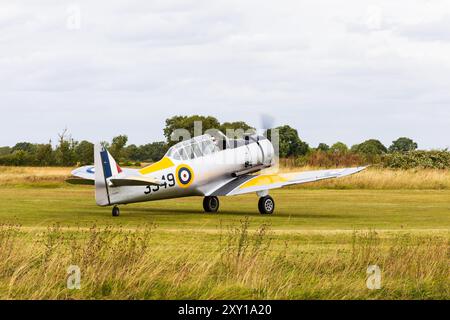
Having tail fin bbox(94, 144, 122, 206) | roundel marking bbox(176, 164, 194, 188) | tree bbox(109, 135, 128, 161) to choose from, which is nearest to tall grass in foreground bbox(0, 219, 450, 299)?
tail fin bbox(94, 144, 122, 206)

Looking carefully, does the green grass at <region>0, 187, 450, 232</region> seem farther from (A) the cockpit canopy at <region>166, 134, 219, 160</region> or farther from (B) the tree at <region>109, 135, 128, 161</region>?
(B) the tree at <region>109, 135, 128, 161</region>

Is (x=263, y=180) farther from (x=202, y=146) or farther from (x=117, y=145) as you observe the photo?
(x=117, y=145)

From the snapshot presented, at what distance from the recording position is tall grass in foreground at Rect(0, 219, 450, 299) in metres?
12.8

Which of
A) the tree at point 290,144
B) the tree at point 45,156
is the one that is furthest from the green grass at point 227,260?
the tree at point 290,144

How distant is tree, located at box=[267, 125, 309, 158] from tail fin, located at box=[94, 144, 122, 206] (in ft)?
193

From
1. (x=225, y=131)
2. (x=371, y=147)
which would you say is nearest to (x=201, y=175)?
(x=225, y=131)

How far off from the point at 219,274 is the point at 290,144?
243ft

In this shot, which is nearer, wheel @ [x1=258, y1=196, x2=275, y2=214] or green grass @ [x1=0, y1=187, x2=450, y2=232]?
green grass @ [x1=0, y1=187, x2=450, y2=232]

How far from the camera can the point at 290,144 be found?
87.4 metres

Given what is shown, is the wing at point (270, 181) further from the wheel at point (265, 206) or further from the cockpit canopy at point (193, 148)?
the cockpit canopy at point (193, 148)

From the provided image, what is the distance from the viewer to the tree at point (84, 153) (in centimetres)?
7469
